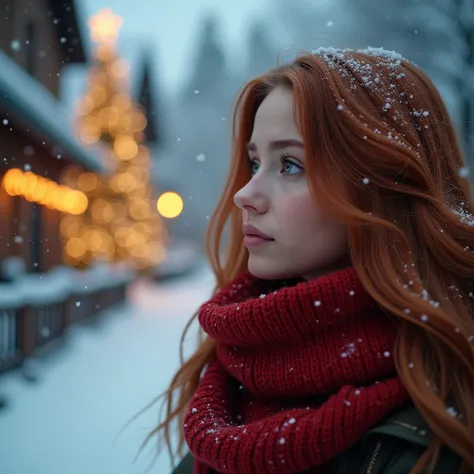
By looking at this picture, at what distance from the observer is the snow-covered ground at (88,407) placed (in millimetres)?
2822

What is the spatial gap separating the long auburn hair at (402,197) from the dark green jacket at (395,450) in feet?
0.11

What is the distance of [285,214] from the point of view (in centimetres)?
137

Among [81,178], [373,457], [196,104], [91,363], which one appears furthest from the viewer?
[196,104]

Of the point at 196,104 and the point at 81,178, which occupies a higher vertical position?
the point at 196,104

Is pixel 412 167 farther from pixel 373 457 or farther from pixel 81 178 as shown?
pixel 81 178

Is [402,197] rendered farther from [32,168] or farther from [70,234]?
[70,234]

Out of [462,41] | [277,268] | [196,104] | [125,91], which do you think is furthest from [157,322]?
[196,104]

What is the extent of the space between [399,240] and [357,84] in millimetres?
461

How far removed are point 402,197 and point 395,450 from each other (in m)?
0.68

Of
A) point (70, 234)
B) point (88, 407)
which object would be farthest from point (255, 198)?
point (70, 234)

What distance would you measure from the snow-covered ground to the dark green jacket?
3.44 feet

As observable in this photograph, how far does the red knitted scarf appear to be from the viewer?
113cm

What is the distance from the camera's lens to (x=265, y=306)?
1.24 m

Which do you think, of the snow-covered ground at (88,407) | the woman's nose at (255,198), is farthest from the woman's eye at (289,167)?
the snow-covered ground at (88,407)
